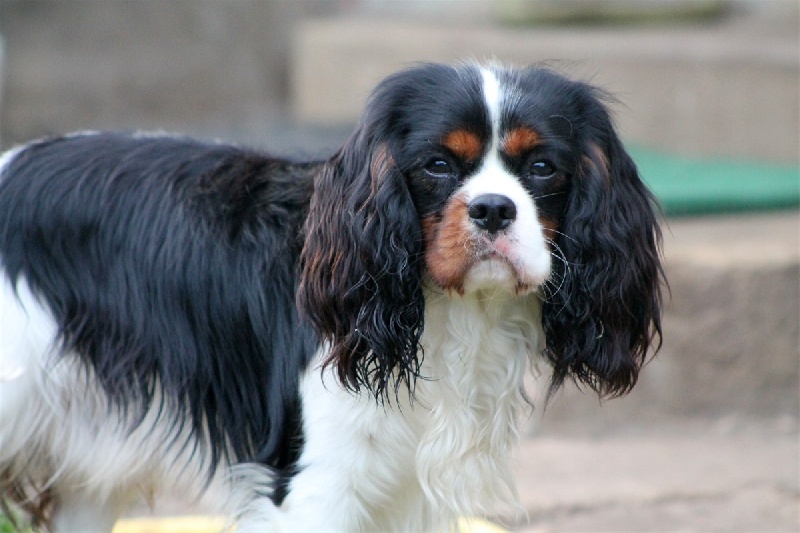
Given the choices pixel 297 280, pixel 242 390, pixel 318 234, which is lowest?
pixel 242 390

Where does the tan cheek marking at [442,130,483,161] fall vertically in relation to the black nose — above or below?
above

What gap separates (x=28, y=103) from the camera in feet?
28.6

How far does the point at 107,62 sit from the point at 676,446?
18.8 feet

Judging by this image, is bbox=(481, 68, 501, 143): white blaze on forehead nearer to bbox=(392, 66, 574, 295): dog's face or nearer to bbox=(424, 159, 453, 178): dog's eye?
bbox=(392, 66, 574, 295): dog's face

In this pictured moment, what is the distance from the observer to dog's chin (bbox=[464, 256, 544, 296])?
2.52m

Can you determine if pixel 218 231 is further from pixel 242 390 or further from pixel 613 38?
pixel 613 38

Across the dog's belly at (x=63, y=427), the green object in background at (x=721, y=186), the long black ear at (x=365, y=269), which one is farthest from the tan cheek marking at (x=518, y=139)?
the green object in background at (x=721, y=186)

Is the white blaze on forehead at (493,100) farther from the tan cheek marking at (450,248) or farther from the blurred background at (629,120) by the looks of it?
the blurred background at (629,120)

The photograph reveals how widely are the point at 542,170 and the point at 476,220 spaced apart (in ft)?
0.83

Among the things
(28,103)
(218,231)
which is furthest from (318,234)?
(28,103)

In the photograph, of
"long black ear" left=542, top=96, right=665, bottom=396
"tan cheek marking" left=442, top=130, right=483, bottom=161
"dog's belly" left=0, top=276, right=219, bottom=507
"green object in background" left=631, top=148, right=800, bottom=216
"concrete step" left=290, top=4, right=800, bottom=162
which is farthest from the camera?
"concrete step" left=290, top=4, right=800, bottom=162

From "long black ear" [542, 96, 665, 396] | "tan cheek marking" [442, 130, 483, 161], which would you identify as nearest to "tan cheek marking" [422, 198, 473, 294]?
"tan cheek marking" [442, 130, 483, 161]

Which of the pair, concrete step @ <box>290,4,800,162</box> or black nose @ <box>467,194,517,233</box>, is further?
concrete step @ <box>290,4,800,162</box>

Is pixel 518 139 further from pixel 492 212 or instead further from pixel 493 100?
pixel 492 212
